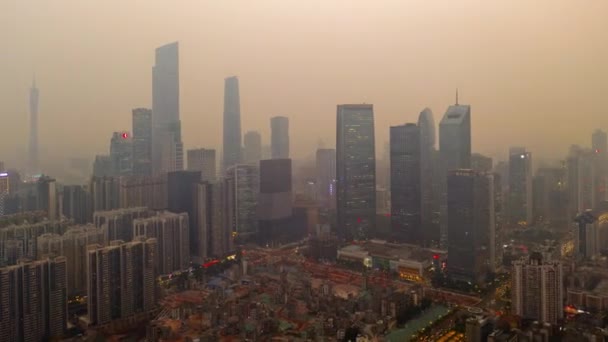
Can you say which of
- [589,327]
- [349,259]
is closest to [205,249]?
[349,259]

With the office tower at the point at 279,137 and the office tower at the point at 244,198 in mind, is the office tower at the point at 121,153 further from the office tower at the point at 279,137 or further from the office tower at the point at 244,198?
the office tower at the point at 279,137

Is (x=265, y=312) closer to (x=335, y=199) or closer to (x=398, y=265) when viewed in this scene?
(x=398, y=265)

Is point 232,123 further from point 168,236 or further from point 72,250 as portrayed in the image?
point 72,250

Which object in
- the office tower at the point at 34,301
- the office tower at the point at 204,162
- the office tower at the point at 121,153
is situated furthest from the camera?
the office tower at the point at 204,162

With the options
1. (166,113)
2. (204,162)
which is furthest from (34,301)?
(204,162)

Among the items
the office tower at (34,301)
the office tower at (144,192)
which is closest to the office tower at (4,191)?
the office tower at (34,301)

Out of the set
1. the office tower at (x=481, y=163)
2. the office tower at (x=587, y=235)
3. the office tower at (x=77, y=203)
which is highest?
the office tower at (x=481, y=163)

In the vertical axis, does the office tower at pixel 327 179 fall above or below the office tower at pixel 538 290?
above
